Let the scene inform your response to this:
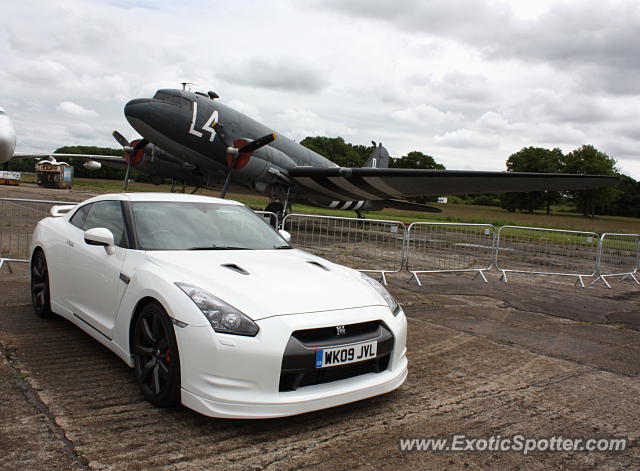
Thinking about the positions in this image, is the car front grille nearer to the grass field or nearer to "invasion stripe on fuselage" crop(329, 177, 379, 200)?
"invasion stripe on fuselage" crop(329, 177, 379, 200)

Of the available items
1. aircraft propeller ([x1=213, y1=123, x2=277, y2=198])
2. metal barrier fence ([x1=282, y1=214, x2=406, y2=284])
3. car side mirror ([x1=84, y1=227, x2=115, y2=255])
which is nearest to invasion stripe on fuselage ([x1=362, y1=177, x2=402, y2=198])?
aircraft propeller ([x1=213, y1=123, x2=277, y2=198])

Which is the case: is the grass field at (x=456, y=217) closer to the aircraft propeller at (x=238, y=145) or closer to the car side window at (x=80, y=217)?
the aircraft propeller at (x=238, y=145)

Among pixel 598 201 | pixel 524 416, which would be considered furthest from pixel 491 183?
pixel 598 201

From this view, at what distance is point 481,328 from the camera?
586 cm

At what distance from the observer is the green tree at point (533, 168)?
265 feet

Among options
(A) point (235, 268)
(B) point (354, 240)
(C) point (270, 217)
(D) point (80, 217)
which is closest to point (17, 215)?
(C) point (270, 217)

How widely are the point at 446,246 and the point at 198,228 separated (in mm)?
6822

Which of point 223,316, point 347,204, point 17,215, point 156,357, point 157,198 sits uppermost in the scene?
point 347,204

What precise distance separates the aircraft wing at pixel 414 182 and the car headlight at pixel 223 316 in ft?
42.0

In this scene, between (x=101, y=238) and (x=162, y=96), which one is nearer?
(x=101, y=238)

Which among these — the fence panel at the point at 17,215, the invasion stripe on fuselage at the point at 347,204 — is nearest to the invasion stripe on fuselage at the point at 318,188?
the invasion stripe on fuselage at the point at 347,204

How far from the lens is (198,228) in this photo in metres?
4.17

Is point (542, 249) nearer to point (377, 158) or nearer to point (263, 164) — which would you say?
point (263, 164)

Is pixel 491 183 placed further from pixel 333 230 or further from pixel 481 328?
pixel 481 328
